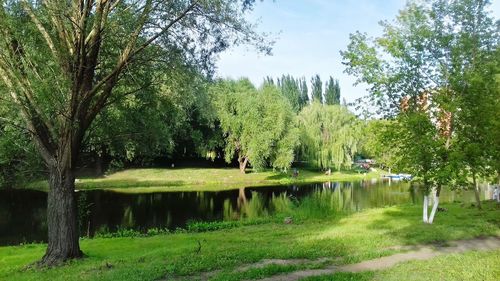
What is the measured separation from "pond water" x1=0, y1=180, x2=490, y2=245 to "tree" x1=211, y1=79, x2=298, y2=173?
9349mm

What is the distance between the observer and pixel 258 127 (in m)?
52.4

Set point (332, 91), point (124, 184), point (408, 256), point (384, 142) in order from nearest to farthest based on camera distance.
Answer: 1. point (408, 256)
2. point (384, 142)
3. point (124, 184)
4. point (332, 91)

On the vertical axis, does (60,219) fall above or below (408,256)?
above

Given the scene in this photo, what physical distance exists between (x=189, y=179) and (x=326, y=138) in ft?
67.2

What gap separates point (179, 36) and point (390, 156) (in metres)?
9.80

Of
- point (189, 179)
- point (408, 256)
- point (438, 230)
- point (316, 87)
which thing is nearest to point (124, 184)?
point (189, 179)

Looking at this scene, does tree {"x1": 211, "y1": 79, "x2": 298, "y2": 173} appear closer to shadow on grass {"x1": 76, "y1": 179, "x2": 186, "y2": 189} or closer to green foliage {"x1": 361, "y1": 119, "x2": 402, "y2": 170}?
shadow on grass {"x1": 76, "y1": 179, "x2": 186, "y2": 189}

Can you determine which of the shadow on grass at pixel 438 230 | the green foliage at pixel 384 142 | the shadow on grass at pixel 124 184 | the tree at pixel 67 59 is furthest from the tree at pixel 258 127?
the tree at pixel 67 59

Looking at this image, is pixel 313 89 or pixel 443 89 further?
pixel 313 89

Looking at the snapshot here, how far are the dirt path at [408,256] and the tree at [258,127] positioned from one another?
3851cm

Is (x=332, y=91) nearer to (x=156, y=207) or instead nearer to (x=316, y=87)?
(x=316, y=87)

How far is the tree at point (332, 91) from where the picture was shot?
8919 cm

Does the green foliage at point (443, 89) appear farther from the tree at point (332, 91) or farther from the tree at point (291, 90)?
the tree at point (332, 91)

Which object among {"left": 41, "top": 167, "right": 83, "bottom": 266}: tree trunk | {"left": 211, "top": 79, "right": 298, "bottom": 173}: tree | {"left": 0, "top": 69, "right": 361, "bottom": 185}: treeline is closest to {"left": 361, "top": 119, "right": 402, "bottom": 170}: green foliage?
{"left": 0, "top": 69, "right": 361, "bottom": 185}: treeline
